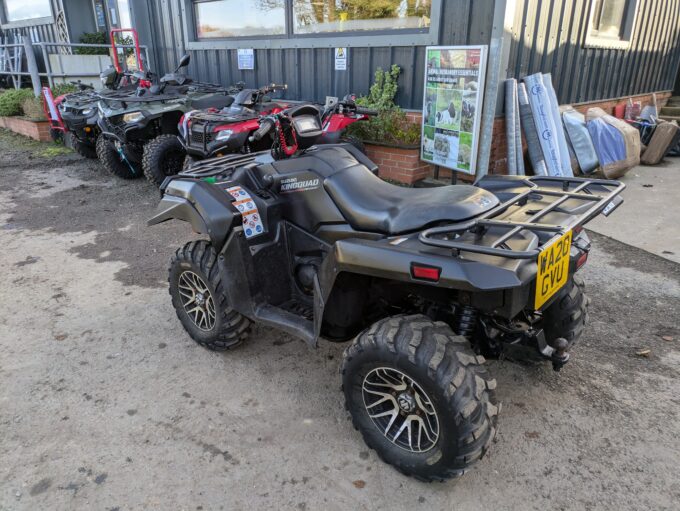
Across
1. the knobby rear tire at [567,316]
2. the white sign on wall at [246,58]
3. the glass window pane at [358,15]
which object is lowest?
the knobby rear tire at [567,316]

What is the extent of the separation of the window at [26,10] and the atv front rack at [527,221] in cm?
1602

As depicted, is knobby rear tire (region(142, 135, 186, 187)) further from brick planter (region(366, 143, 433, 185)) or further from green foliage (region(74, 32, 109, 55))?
green foliage (region(74, 32, 109, 55))

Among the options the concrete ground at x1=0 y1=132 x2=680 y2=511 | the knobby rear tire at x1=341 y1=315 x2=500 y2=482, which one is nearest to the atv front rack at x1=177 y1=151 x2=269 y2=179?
the concrete ground at x1=0 y1=132 x2=680 y2=511

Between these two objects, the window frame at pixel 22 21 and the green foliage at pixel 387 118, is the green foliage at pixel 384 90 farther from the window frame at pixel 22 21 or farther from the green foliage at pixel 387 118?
the window frame at pixel 22 21

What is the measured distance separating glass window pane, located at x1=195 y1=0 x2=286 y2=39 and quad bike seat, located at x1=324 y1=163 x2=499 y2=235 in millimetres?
6362

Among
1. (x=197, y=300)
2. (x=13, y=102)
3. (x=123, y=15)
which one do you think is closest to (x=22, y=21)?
(x=123, y=15)

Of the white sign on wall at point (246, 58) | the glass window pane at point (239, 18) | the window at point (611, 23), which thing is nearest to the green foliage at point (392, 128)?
the glass window pane at point (239, 18)

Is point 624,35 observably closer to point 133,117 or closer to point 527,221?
point 133,117

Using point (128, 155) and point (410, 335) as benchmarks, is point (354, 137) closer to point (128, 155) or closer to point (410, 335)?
point (128, 155)

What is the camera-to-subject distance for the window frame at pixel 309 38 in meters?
6.18

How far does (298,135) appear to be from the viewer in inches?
122

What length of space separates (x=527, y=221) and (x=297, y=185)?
119 cm

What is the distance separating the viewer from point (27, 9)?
15.3 meters

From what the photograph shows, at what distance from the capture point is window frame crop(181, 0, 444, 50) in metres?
6.18
